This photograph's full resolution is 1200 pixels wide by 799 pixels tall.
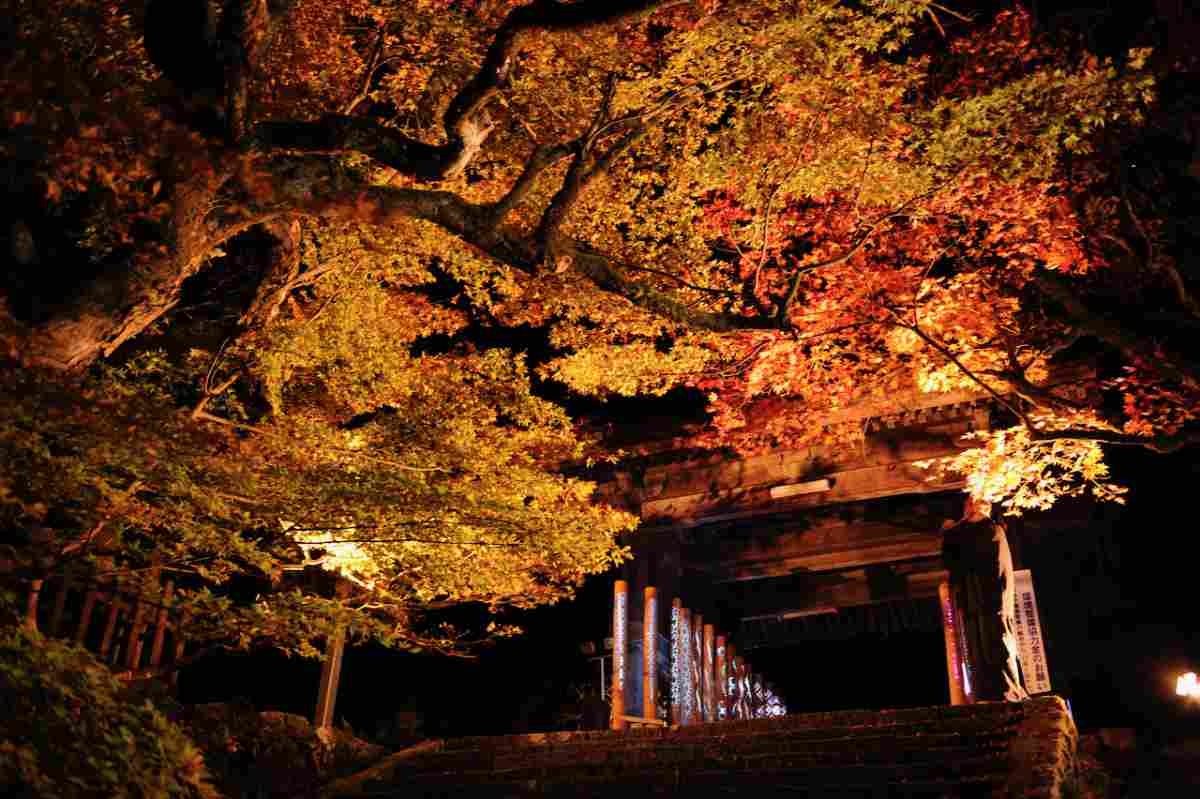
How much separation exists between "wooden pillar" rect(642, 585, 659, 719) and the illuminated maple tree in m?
3.06

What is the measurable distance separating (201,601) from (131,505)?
42.4 inches

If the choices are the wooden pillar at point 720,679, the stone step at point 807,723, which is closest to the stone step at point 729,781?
the stone step at point 807,723

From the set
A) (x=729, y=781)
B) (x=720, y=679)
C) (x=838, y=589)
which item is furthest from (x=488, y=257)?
(x=838, y=589)

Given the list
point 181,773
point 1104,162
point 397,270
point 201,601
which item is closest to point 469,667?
point 397,270

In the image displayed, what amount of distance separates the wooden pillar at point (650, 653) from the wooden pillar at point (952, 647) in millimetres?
4904

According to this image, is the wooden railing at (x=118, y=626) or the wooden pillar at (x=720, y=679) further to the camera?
the wooden pillar at (x=720, y=679)

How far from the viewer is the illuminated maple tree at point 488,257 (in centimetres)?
731

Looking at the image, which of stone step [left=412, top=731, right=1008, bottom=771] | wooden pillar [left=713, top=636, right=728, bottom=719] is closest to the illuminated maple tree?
stone step [left=412, top=731, right=1008, bottom=771]

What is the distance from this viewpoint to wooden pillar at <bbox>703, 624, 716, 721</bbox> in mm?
17562

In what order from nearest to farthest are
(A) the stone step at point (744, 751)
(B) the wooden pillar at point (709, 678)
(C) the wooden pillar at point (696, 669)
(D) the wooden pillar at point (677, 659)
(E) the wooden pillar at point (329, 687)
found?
(A) the stone step at point (744, 751)
(E) the wooden pillar at point (329, 687)
(D) the wooden pillar at point (677, 659)
(C) the wooden pillar at point (696, 669)
(B) the wooden pillar at point (709, 678)

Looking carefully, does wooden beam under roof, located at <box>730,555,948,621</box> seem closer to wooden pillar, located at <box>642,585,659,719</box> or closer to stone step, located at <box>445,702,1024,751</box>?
wooden pillar, located at <box>642,585,659,719</box>

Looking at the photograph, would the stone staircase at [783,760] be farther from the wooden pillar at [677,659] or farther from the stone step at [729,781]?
the wooden pillar at [677,659]

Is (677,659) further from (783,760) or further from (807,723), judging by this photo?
(783,760)

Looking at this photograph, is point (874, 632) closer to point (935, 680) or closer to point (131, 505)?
point (935, 680)
